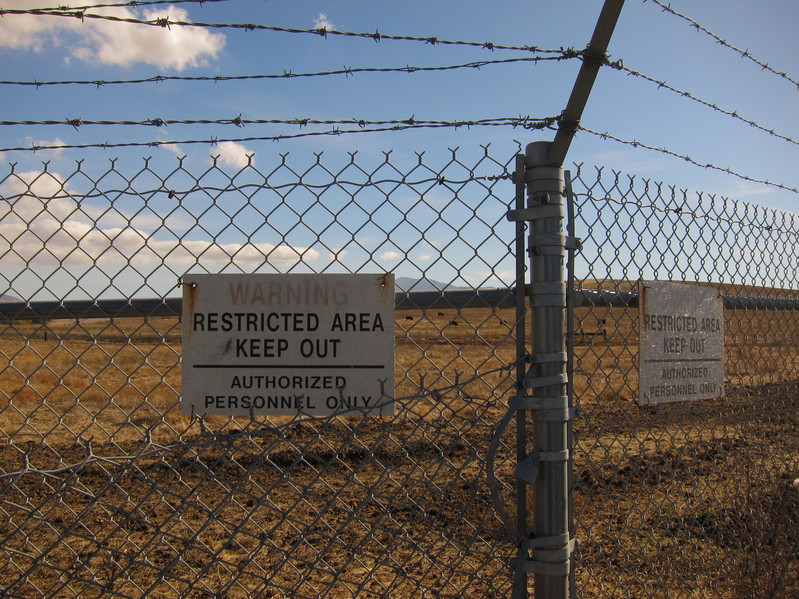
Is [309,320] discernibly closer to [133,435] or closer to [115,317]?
[115,317]

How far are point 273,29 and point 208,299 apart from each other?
1.02m

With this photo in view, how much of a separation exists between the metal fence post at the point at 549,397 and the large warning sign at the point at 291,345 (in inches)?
20.3

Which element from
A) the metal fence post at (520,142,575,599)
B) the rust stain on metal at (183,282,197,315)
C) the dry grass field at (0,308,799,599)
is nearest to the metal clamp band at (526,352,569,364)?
the metal fence post at (520,142,575,599)

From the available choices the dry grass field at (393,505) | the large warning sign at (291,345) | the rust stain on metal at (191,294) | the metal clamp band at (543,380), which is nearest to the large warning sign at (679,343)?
the dry grass field at (393,505)

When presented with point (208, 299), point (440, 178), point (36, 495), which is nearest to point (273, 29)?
point (440, 178)

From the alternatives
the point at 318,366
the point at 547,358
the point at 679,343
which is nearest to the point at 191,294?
the point at 318,366

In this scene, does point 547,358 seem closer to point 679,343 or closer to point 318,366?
point 318,366

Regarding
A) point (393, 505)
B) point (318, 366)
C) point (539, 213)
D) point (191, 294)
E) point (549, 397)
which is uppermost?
point (539, 213)

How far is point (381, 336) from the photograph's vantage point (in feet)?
7.14

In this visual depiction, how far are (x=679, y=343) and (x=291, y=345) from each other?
1777 millimetres

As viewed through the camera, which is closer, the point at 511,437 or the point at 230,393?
the point at 230,393

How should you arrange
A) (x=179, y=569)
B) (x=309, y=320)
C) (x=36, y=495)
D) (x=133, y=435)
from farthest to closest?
1. (x=133, y=435)
2. (x=36, y=495)
3. (x=179, y=569)
4. (x=309, y=320)

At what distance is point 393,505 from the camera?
11.3 ft

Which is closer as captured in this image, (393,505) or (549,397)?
(549,397)
